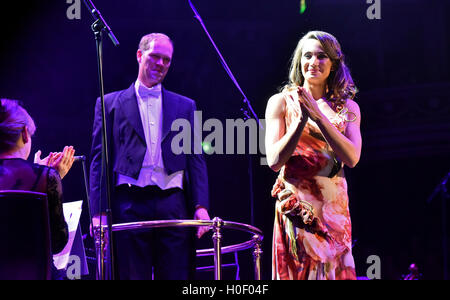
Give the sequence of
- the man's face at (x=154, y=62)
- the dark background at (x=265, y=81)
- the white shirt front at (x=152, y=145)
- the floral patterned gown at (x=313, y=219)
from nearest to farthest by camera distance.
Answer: the floral patterned gown at (x=313, y=219)
the white shirt front at (x=152, y=145)
the man's face at (x=154, y=62)
the dark background at (x=265, y=81)

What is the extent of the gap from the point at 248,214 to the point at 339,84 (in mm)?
4300

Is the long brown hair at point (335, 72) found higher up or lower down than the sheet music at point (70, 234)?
higher up

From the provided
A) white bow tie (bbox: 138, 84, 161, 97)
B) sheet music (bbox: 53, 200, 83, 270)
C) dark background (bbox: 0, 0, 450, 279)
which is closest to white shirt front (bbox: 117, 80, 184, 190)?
white bow tie (bbox: 138, 84, 161, 97)

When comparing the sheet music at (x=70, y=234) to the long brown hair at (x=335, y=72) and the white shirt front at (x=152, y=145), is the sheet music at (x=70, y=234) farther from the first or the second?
the long brown hair at (x=335, y=72)

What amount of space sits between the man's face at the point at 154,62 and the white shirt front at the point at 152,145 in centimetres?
4

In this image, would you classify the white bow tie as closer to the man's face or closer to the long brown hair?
the man's face

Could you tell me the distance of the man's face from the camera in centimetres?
348

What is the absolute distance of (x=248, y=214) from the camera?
23.3ft

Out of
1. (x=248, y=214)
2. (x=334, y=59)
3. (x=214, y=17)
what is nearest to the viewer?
(x=334, y=59)

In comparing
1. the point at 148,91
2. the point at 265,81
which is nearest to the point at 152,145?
the point at 148,91

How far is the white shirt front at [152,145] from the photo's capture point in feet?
10.7

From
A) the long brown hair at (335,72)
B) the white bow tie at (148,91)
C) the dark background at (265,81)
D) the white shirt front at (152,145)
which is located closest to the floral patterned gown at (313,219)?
the long brown hair at (335,72)

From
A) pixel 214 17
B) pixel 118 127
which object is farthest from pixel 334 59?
pixel 214 17
